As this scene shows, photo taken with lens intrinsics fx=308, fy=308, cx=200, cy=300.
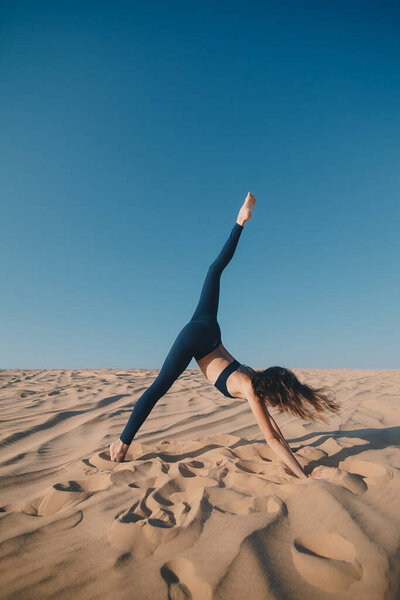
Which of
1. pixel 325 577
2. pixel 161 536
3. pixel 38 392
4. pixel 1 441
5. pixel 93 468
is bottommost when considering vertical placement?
pixel 325 577

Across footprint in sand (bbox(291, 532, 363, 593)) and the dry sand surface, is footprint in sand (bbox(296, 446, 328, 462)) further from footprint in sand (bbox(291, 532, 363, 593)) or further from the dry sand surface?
footprint in sand (bbox(291, 532, 363, 593))

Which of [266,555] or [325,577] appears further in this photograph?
[266,555]

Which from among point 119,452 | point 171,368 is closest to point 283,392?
point 171,368

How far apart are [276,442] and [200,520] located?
82 cm

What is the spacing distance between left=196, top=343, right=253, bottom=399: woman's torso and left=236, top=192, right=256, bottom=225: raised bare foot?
124 cm

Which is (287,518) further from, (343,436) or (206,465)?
(343,436)

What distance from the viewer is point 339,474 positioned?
6.37ft

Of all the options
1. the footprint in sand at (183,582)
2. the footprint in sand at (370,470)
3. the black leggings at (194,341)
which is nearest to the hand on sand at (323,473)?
the footprint in sand at (370,470)

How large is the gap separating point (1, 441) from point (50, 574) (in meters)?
2.42

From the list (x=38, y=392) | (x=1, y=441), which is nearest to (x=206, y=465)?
(x=1, y=441)

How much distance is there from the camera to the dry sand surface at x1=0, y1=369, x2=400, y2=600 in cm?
118

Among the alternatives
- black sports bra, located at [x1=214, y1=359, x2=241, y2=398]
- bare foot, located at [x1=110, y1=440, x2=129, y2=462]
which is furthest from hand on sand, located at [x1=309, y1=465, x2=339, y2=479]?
bare foot, located at [x1=110, y1=440, x2=129, y2=462]

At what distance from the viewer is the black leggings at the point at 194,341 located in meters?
2.64

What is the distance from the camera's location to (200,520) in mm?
1562
